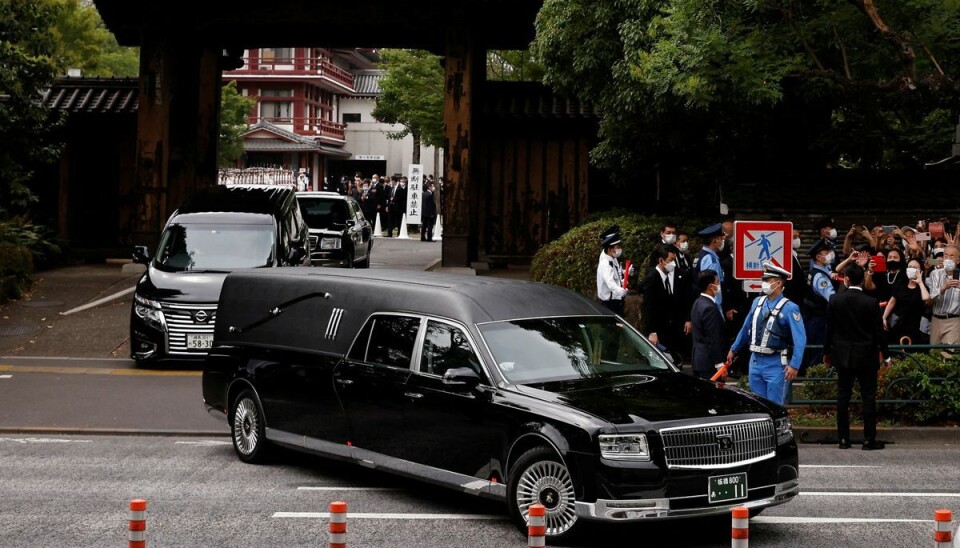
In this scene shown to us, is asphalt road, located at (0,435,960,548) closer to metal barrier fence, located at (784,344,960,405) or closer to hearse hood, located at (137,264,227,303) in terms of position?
metal barrier fence, located at (784,344,960,405)

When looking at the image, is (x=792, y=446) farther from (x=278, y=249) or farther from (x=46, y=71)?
(x=46, y=71)

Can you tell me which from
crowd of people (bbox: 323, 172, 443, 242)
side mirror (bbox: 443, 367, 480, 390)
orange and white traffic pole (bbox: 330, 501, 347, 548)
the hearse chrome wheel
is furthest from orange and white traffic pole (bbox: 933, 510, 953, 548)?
crowd of people (bbox: 323, 172, 443, 242)

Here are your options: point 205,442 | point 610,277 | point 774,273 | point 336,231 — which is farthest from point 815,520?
point 336,231

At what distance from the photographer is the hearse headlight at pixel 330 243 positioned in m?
26.0

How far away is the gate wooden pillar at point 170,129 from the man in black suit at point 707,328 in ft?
48.7

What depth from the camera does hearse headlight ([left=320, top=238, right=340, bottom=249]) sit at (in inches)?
1025

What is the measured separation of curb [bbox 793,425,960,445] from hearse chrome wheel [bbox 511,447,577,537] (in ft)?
19.1

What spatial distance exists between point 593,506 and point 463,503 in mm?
2033

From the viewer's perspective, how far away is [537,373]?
31.4ft

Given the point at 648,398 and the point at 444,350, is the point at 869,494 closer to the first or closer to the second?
the point at 648,398

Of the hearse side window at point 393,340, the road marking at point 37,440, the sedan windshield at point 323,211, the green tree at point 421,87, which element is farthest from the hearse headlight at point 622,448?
the green tree at point 421,87

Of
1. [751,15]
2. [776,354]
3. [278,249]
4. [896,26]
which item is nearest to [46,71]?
[278,249]

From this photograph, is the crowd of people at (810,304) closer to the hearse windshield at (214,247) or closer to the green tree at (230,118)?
the hearse windshield at (214,247)

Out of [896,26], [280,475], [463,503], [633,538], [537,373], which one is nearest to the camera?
[633,538]
